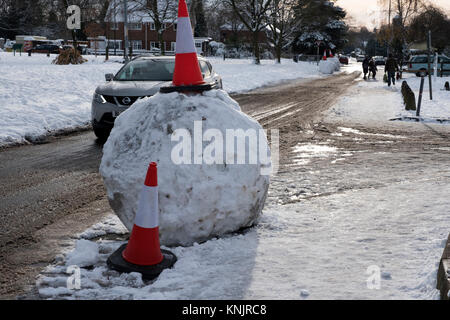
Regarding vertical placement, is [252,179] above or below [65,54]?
below

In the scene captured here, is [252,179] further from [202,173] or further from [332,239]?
[332,239]

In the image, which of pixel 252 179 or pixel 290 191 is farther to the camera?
pixel 290 191

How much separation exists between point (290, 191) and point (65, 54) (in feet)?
104

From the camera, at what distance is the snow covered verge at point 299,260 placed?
3.27 meters

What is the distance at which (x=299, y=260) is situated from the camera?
3768 millimetres

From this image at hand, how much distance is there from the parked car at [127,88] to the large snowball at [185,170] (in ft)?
15.3

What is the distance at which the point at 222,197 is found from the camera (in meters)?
4.11

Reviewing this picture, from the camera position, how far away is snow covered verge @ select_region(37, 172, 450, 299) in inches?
129

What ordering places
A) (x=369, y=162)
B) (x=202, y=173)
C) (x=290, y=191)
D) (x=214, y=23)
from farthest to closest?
(x=214, y=23) < (x=369, y=162) < (x=290, y=191) < (x=202, y=173)

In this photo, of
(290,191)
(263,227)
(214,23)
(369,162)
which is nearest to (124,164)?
(263,227)


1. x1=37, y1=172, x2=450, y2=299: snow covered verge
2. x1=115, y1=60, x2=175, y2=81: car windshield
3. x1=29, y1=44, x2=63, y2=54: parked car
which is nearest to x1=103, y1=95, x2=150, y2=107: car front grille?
x1=115, y1=60, x2=175, y2=81: car windshield

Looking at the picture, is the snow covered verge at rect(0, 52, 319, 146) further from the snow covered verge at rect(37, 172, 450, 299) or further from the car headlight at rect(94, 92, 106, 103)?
the snow covered verge at rect(37, 172, 450, 299)

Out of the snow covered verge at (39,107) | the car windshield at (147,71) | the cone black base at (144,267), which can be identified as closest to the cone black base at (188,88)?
the cone black base at (144,267)
